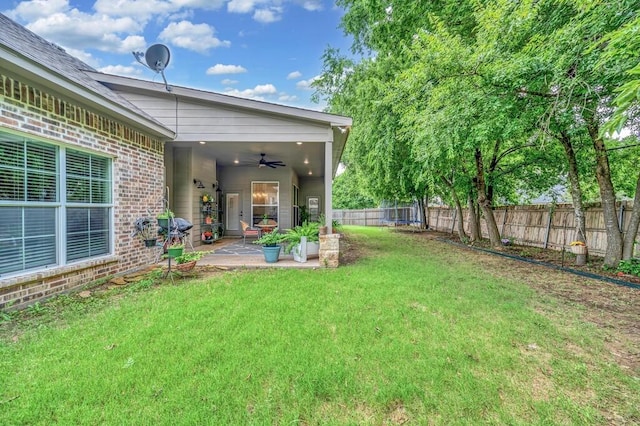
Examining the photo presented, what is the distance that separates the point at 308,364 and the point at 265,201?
32.3 ft

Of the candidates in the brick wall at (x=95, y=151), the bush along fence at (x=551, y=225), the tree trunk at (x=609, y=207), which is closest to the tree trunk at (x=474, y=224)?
the bush along fence at (x=551, y=225)

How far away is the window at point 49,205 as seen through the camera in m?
3.45

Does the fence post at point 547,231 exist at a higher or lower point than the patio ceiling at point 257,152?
lower

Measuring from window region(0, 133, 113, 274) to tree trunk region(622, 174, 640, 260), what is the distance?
10084 mm

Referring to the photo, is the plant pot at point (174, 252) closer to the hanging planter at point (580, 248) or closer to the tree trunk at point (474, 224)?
the hanging planter at point (580, 248)

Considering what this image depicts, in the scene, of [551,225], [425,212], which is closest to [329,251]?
[551,225]

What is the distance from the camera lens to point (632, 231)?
5848 mm

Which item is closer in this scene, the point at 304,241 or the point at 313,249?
the point at 304,241

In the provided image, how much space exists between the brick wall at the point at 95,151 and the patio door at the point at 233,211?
5.21 m

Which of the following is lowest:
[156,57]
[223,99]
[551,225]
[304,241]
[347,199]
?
[304,241]

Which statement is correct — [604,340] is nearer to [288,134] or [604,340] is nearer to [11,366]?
[11,366]

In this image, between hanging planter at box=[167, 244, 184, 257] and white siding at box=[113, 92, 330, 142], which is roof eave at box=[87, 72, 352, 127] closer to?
white siding at box=[113, 92, 330, 142]

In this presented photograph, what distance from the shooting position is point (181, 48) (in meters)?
12.2

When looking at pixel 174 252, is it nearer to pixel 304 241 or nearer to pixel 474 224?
pixel 304 241
